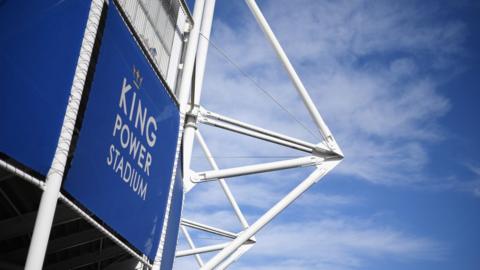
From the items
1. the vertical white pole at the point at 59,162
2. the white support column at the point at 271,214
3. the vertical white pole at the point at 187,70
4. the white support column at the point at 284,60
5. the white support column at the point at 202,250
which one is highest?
the white support column at the point at 284,60

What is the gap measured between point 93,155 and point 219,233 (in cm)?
1674

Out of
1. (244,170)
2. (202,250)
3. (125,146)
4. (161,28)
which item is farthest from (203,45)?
(202,250)

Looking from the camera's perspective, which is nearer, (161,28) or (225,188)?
(161,28)

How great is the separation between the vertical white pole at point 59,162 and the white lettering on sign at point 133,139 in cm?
172

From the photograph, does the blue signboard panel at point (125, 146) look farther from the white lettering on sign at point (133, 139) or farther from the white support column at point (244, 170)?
the white support column at point (244, 170)

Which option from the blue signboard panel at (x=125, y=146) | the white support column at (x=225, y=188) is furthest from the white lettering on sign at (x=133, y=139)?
the white support column at (x=225, y=188)

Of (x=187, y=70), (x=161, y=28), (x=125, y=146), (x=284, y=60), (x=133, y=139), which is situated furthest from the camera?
(x=284, y=60)

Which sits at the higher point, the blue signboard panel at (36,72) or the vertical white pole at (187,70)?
the vertical white pole at (187,70)

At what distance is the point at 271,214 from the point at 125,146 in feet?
26.8

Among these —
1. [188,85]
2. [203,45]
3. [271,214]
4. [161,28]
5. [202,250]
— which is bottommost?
[271,214]

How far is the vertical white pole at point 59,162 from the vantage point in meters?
7.39

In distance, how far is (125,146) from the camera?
1099cm

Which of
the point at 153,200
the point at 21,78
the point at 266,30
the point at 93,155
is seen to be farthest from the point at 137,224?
the point at 266,30

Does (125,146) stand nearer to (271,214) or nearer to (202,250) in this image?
(271,214)
